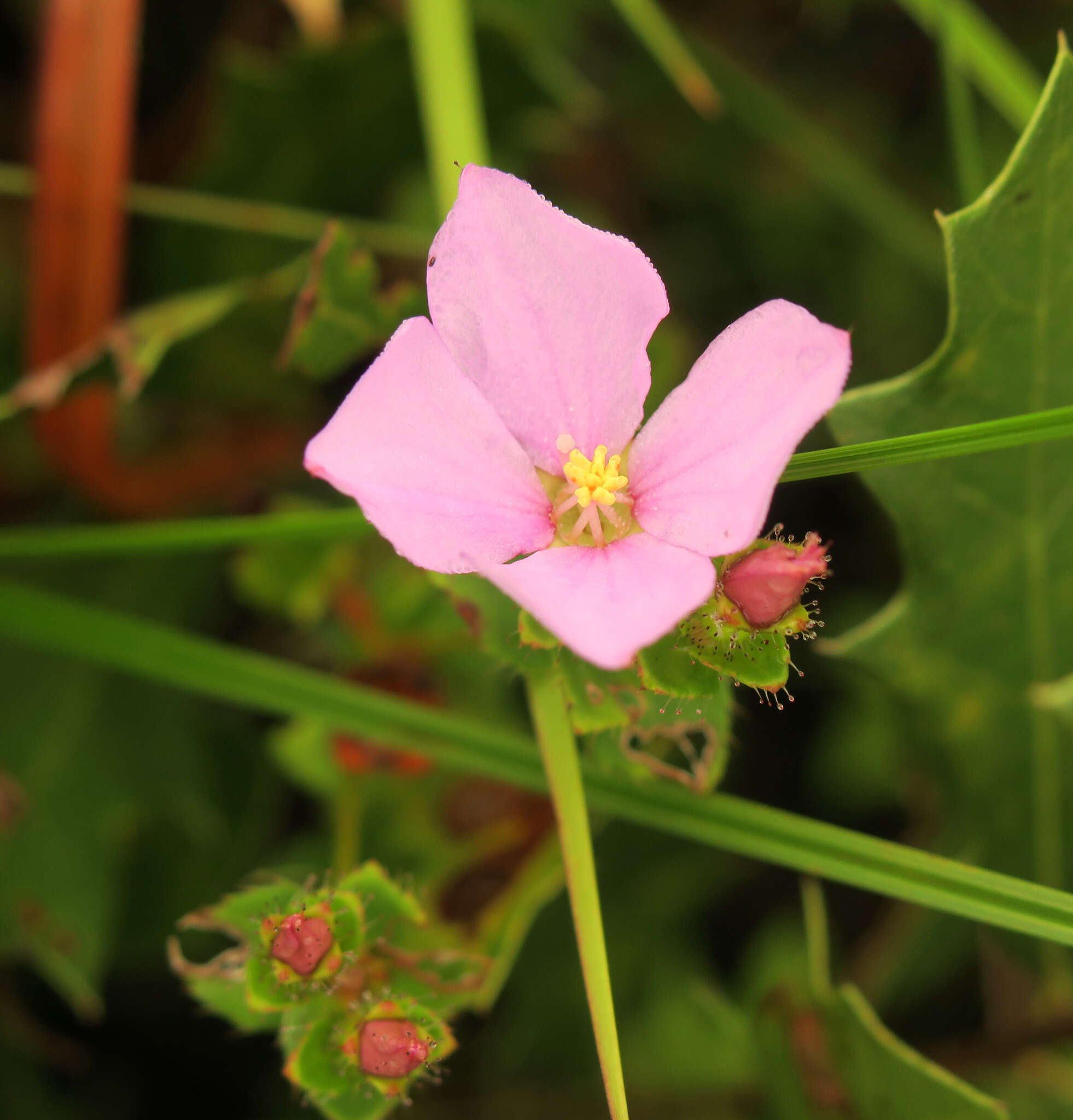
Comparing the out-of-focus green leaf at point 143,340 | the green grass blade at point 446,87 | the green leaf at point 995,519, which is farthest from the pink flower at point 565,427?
the out-of-focus green leaf at point 143,340

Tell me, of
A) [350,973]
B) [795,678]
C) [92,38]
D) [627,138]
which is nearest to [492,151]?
[627,138]

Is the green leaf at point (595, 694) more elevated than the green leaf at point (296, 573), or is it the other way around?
the green leaf at point (296, 573)

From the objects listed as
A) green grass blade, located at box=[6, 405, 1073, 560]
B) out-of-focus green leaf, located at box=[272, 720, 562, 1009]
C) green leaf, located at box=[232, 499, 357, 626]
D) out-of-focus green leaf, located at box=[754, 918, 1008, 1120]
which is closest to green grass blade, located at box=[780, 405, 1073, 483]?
green grass blade, located at box=[6, 405, 1073, 560]

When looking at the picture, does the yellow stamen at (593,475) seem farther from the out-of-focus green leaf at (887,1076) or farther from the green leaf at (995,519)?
the out-of-focus green leaf at (887,1076)

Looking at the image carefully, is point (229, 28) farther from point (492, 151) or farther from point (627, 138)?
point (627, 138)

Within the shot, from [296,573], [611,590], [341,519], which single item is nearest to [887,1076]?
[611,590]

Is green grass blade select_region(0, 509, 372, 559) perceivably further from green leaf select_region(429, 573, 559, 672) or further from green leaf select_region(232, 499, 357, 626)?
green leaf select_region(232, 499, 357, 626)
